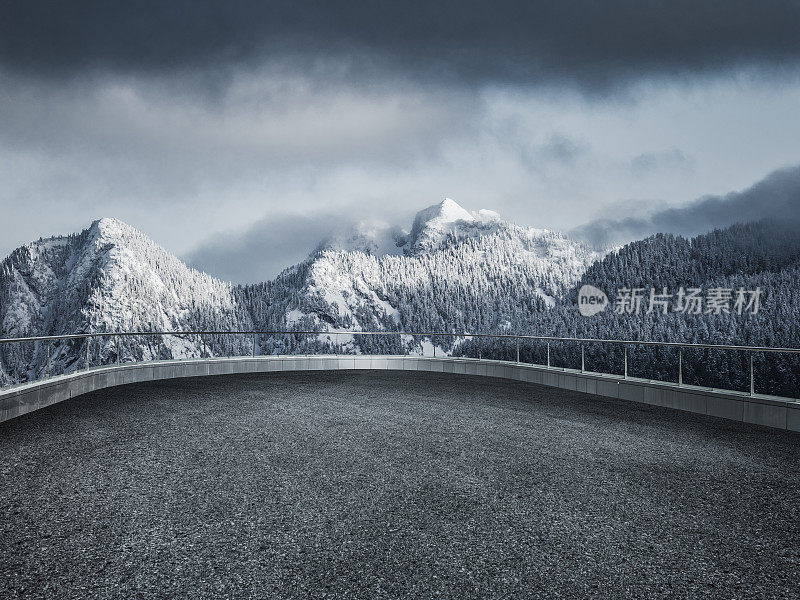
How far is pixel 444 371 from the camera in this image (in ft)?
66.3

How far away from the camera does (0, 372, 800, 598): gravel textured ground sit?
3309mm

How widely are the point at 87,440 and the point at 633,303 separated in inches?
6219

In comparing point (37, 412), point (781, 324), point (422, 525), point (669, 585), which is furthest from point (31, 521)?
point (781, 324)

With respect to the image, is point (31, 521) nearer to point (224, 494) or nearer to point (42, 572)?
point (42, 572)

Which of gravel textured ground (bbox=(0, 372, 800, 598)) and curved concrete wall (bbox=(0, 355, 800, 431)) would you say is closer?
gravel textured ground (bbox=(0, 372, 800, 598))

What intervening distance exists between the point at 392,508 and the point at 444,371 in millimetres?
15765

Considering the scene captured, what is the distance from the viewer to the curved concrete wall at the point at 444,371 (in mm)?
9039

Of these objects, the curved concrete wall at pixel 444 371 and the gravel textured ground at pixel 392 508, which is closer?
the gravel textured ground at pixel 392 508

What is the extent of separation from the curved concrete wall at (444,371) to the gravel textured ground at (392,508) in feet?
1.90

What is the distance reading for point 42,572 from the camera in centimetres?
337

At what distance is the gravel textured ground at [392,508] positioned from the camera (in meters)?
3.31

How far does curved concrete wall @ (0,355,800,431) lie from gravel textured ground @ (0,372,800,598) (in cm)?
58

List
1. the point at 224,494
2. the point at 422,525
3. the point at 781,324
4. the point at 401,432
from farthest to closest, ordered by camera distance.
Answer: the point at 781,324, the point at 401,432, the point at 224,494, the point at 422,525

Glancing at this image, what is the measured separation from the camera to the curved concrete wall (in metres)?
9.04
